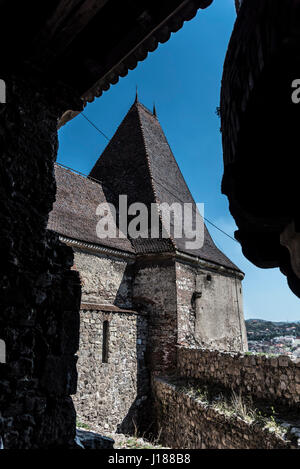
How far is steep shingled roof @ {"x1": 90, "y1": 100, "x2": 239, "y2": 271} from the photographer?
1407 centimetres

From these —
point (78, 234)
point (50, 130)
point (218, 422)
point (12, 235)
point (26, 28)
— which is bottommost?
point (218, 422)

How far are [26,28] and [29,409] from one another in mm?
2637

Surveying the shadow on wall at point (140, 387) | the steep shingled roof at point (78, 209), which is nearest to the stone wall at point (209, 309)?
the shadow on wall at point (140, 387)

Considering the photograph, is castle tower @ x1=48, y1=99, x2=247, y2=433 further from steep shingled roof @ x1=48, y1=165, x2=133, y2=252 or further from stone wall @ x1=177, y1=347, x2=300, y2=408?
stone wall @ x1=177, y1=347, x2=300, y2=408

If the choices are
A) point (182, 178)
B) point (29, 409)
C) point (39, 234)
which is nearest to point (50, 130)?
point (39, 234)

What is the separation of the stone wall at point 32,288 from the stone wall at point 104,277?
26.6 ft

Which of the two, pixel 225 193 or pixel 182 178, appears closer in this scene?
pixel 225 193

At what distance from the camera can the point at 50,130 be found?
111 inches

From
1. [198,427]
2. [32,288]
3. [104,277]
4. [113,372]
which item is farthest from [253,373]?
[32,288]

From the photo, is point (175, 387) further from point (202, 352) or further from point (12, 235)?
point (12, 235)

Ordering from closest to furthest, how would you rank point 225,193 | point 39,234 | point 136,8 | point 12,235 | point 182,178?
point 225,193, point 136,8, point 12,235, point 39,234, point 182,178

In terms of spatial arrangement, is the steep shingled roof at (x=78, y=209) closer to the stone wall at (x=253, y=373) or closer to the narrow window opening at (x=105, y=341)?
the narrow window opening at (x=105, y=341)

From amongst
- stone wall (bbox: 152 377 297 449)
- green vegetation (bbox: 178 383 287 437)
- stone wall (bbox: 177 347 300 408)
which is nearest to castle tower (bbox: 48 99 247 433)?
stone wall (bbox: 152 377 297 449)

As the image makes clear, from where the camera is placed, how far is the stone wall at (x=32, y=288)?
2246 mm
